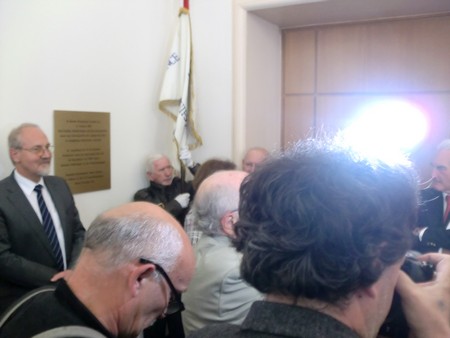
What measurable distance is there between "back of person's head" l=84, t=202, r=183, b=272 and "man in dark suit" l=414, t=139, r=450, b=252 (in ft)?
5.76

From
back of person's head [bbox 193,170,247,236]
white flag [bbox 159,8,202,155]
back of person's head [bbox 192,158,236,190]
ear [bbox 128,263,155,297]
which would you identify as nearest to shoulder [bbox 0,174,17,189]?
back of person's head [bbox 192,158,236,190]

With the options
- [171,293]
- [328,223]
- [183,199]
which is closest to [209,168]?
[183,199]

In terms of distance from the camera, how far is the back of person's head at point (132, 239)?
1.11 m

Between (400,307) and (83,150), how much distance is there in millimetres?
2899

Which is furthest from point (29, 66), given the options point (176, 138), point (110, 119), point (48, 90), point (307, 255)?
point (307, 255)

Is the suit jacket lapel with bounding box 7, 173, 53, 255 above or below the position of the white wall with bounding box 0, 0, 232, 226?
below

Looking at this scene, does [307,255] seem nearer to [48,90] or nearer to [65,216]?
[65,216]

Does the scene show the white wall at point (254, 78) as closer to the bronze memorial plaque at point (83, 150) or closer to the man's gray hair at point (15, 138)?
the bronze memorial plaque at point (83, 150)

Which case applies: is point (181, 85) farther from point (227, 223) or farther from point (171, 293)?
point (171, 293)

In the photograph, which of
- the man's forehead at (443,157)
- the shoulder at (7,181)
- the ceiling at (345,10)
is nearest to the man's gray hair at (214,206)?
the shoulder at (7,181)

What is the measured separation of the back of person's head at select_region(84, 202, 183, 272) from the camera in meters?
1.11

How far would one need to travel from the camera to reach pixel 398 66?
388 centimetres

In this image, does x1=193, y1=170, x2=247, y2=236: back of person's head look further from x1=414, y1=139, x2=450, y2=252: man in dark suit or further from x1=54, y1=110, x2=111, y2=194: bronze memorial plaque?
x1=54, y1=110, x2=111, y2=194: bronze memorial plaque

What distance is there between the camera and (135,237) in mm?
1123
